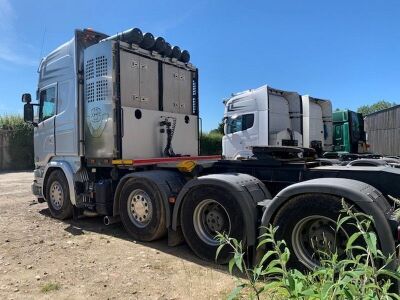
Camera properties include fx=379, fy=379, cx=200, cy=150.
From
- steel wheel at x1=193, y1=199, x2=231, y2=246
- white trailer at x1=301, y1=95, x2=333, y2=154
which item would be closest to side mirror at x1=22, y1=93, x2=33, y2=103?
steel wheel at x1=193, y1=199, x2=231, y2=246

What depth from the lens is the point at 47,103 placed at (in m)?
8.38

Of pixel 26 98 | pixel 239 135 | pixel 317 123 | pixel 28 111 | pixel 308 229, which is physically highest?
pixel 26 98

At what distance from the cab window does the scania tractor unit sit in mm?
4384

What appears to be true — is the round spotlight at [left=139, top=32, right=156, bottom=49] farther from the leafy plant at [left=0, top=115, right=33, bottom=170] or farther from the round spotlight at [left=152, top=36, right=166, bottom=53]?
the leafy plant at [left=0, top=115, right=33, bottom=170]

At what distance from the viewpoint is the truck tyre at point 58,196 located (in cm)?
778

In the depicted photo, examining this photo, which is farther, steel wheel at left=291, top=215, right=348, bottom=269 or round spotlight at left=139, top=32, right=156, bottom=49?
round spotlight at left=139, top=32, right=156, bottom=49

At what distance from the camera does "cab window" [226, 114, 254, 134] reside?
1266 centimetres

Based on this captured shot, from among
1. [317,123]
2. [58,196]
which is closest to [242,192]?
[58,196]

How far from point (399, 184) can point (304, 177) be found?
116 cm

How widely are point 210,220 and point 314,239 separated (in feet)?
4.96

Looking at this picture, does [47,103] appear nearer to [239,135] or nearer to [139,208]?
[139,208]

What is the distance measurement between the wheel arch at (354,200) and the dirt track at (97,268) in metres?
1.04

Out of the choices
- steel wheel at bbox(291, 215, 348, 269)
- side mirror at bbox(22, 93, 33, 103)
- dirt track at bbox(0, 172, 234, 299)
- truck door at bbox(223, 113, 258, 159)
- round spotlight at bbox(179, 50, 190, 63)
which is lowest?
dirt track at bbox(0, 172, 234, 299)

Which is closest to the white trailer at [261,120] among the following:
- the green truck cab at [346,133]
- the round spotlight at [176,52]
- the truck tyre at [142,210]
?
the green truck cab at [346,133]
